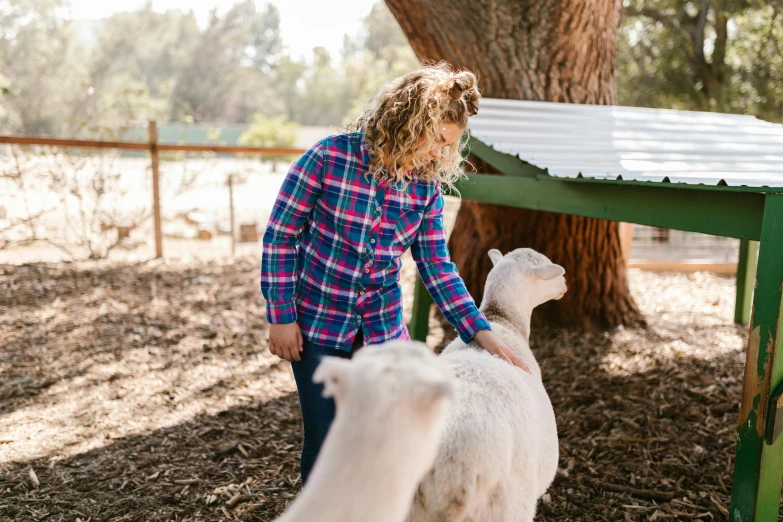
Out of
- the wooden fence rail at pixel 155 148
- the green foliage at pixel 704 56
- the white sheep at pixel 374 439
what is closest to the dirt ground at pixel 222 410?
the wooden fence rail at pixel 155 148

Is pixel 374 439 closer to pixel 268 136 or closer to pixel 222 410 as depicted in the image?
pixel 222 410

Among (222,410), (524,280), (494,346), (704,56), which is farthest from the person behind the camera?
(704,56)

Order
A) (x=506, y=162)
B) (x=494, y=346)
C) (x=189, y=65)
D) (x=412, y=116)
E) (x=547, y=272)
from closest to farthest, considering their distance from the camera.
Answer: (x=412, y=116)
(x=494, y=346)
(x=547, y=272)
(x=506, y=162)
(x=189, y=65)

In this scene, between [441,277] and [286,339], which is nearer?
[286,339]

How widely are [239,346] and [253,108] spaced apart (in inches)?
1870

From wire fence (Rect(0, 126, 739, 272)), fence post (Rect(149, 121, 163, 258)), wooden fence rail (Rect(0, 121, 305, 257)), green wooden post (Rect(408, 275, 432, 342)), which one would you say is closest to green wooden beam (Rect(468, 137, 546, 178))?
green wooden post (Rect(408, 275, 432, 342))

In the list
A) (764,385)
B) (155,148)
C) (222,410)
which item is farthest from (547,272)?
(155,148)

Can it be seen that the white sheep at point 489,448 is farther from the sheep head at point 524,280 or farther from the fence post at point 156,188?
the fence post at point 156,188

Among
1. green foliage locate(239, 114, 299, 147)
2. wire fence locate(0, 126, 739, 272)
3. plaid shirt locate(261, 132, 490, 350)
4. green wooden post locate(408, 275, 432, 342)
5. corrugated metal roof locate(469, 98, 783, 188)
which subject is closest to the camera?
plaid shirt locate(261, 132, 490, 350)

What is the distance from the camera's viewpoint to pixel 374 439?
1164 mm

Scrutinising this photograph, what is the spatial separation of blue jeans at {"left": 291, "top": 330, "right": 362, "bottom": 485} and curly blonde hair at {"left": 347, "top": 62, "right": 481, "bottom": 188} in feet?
2.30

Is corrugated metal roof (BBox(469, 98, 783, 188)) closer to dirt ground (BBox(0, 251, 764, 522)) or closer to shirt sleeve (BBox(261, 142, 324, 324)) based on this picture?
shirt sleeve (BBox(261, 142, 324, 324))

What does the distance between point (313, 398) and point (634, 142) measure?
2.86 m

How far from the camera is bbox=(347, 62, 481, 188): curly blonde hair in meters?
2.24
